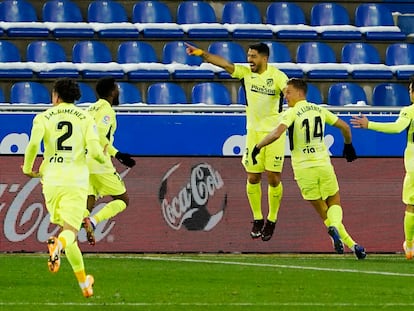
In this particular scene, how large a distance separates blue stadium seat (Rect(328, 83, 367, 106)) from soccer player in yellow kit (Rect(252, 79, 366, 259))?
5.29 metres

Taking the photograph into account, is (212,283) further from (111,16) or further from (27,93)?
(111,16)

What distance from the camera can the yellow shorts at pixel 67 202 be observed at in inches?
411

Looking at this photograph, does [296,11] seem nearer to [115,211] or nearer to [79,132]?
[115,211]

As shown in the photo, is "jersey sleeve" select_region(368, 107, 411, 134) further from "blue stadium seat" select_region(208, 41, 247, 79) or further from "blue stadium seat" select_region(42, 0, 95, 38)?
"blue stadium seat" select_region(42, 0, 95, 38)

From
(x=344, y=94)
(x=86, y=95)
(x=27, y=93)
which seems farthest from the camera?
(x=344, y=94)

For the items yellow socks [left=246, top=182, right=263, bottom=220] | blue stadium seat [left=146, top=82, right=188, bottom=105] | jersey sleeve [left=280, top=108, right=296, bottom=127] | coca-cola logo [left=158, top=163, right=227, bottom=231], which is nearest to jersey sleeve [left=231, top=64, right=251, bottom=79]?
jersey sleeve [left=280, top=108, right=296, bottom=127]

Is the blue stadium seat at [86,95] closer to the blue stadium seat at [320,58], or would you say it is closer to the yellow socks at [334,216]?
the blue stadium seat at [320,58]

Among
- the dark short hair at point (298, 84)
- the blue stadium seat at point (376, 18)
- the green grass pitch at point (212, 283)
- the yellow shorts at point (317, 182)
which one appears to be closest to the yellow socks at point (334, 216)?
the yellow shorts at point (317, 182)

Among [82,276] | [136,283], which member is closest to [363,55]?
[136,283]

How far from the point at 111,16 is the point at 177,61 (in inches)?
54.7

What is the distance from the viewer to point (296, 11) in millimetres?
21484

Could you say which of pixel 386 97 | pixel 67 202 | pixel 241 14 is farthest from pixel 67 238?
pixel 241 14

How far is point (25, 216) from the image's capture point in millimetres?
15555

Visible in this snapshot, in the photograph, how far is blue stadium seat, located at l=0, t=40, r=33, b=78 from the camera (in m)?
18.7
